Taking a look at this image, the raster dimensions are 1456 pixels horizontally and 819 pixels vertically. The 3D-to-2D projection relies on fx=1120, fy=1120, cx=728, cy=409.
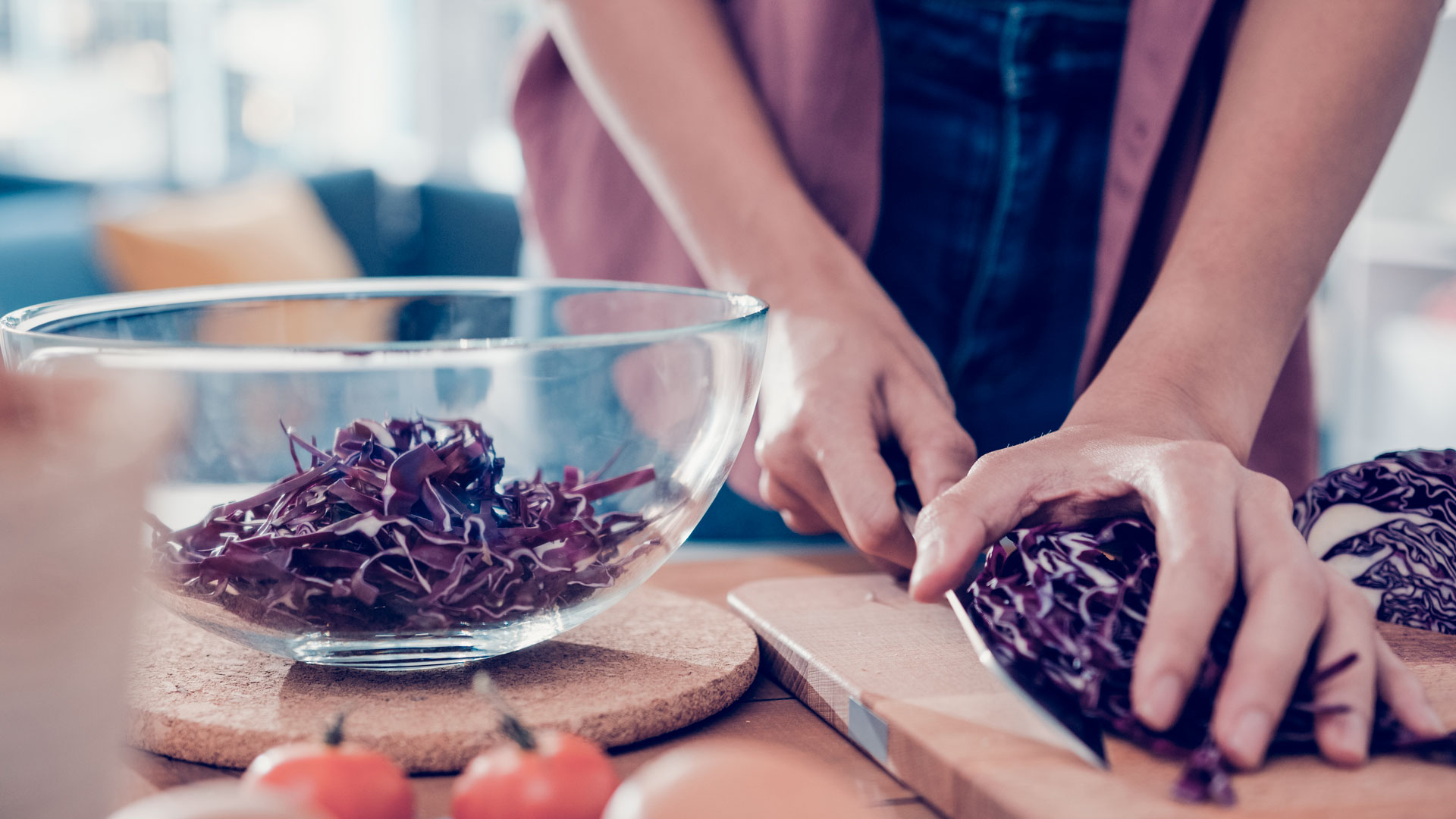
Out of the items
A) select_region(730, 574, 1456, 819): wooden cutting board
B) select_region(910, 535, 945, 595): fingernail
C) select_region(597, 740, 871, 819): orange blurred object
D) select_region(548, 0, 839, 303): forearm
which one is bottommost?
select_region(730, 574, 1456, 819): wooden cutting board

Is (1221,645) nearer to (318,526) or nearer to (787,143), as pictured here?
(318,526)

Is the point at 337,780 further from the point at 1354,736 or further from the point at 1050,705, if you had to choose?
the point at 1354,736

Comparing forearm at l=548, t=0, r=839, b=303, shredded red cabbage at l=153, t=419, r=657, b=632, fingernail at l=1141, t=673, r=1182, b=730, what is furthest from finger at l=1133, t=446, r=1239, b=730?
forearm at l=548, t=0, r=839, b=303

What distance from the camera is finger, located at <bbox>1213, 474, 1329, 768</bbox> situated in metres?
0.60

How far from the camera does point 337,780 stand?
0.51 metres

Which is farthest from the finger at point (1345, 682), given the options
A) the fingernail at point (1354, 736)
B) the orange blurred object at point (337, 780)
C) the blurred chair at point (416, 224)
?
the blurred chair at point (416, 224)

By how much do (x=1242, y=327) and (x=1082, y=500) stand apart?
0.33 m

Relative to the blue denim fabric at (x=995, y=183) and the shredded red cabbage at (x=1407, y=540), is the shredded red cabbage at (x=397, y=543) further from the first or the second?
the blue denim fabric at (x=995, y=183)

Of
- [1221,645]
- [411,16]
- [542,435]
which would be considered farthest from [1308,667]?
[411,16]

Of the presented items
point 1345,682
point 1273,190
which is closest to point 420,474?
point 1345,682

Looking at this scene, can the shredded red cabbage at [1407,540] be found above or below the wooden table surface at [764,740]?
above

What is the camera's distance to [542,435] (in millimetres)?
794

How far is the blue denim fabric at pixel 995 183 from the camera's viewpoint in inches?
52.7

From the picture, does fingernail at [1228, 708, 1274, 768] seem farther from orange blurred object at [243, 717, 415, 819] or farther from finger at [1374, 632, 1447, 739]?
orange blurred object at [243, 717, 415, 819]
